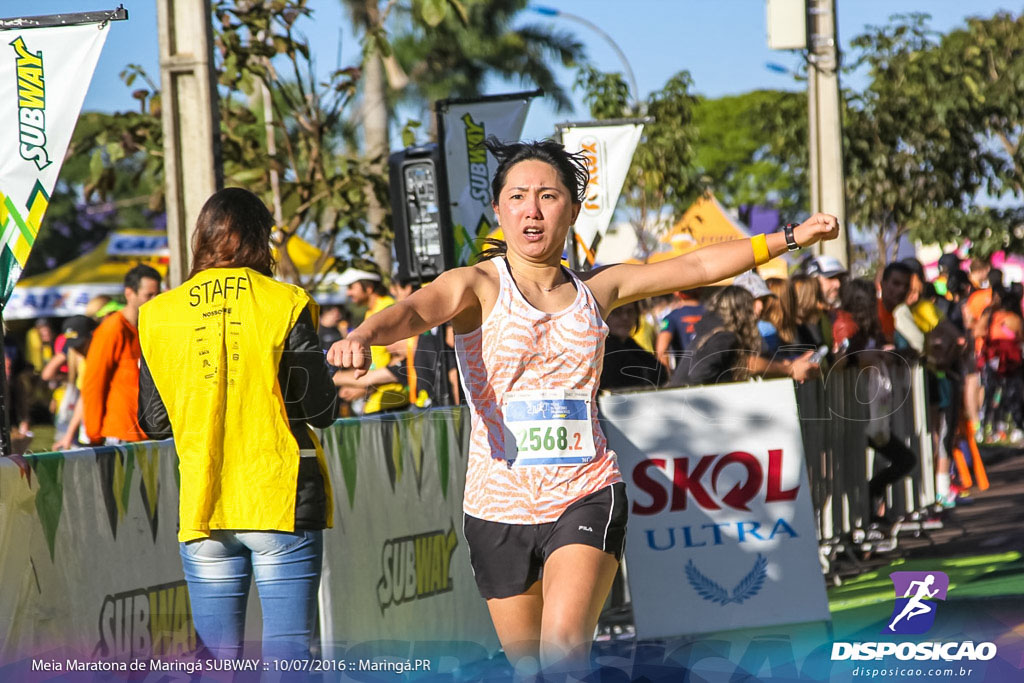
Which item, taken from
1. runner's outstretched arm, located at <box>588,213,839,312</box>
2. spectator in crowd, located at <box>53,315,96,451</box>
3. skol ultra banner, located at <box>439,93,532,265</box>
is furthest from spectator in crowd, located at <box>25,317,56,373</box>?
runner's outstretched arm, located at <box>588,213,839,312</box>

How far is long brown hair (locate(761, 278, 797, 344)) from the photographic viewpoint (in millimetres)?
9070

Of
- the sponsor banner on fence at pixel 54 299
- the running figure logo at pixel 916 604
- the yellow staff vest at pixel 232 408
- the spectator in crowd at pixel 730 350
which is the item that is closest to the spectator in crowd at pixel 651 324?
the spectator in crowd at pixel 730 350

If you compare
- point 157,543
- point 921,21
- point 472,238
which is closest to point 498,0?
point 921,21

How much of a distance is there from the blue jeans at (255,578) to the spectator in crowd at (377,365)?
10.6 ft

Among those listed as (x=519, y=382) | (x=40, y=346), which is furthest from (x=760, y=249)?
(x=40, y=346)

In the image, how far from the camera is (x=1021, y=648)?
369 cm

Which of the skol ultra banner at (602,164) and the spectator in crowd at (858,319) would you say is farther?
the skol ultra banner at (602,164)

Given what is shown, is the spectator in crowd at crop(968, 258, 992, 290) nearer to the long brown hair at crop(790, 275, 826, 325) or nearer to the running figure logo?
the long brown hair at crop(790, 275, 826, 325)

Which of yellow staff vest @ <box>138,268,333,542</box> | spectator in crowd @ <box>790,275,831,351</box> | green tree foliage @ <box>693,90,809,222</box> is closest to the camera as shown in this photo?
yellow staff vest @ <box>138,268,333,542</box>

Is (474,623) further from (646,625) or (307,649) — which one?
(307,649)

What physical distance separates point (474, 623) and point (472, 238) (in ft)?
7.59

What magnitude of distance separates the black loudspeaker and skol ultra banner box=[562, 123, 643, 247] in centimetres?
112

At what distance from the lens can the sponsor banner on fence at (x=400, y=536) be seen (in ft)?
20.0

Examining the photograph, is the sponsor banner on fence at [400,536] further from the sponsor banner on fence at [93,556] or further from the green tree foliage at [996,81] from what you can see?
the green tree foliage at [996,81]
